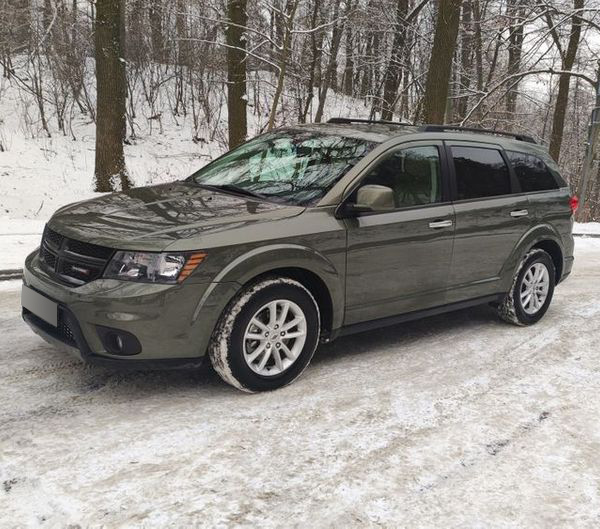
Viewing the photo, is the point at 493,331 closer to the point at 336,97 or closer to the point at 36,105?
the point at 36,105

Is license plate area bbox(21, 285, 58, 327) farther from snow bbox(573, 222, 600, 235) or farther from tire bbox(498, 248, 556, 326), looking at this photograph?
snow bbox(573, 222, 600, 235)

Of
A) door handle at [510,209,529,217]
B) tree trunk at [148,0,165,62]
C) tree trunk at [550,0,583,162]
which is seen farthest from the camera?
tree trunk at [148,0,165,62]

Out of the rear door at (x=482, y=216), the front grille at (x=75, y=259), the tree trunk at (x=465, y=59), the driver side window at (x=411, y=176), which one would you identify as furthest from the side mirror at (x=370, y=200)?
the tree trunk at (x=465, y=59)

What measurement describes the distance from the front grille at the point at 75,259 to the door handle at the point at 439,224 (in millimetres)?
2387

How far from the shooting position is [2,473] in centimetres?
287

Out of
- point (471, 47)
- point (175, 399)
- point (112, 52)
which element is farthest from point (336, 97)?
point (175, 399)

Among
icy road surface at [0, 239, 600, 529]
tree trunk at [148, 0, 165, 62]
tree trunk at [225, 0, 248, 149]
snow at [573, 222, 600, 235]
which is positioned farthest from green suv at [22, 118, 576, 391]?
tree trunk at [148, 0, 165, 62]

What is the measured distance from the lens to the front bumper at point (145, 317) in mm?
3430

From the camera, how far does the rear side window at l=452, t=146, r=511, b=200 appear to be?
500 cm

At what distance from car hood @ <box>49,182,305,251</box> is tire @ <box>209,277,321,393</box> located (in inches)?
17.6

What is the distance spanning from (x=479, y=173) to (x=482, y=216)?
1.24 feet

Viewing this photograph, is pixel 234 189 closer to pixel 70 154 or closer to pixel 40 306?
pixel 40 306

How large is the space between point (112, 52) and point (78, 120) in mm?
8820

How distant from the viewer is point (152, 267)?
11.4ft
